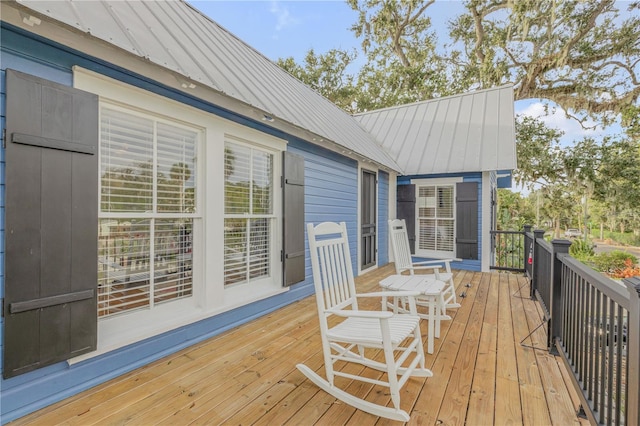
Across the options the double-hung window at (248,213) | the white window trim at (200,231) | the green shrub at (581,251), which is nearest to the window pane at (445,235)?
the double-hung window at (248,213)

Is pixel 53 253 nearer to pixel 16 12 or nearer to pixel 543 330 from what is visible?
pixel 16 12

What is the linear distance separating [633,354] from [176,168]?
308cm

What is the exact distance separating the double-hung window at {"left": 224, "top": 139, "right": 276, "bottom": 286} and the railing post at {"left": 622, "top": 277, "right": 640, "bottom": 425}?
2.93 metres

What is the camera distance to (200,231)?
287cm

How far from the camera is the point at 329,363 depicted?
2094 millimetres

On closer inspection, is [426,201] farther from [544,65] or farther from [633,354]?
[544,65]

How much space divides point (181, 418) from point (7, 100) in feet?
6.68

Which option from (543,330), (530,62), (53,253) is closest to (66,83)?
(53,253)

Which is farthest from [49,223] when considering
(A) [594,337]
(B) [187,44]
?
(A) [594,337]

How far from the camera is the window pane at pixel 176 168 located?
2586 millimetres

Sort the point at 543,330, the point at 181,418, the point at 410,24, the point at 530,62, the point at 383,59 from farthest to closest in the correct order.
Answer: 1. the point at 383,59
2. the point at 410,24
3. the point at 530,62
4. the point at 543,330
5. the point at 181,418

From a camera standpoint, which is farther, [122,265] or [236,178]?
[236,178]

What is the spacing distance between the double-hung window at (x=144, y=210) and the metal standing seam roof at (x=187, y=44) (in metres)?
0.49

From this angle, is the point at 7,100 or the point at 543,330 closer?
the point at 7,100
